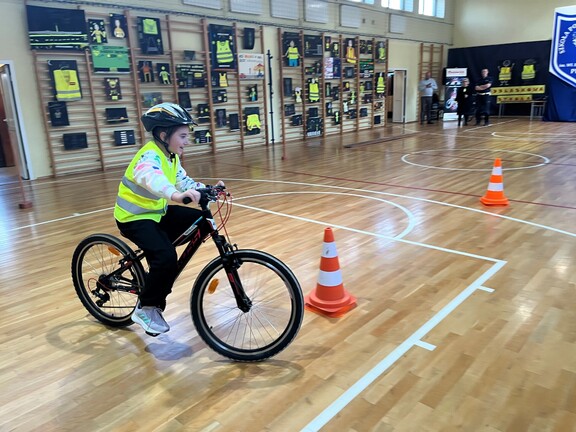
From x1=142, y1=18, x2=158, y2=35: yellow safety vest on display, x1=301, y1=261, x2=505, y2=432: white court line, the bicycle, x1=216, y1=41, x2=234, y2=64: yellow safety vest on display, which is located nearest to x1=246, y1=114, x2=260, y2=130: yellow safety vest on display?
x1=216, y1=41, x2=234, y2=64: yellow safety vest on display

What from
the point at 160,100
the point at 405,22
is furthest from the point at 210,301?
the point at 405,22

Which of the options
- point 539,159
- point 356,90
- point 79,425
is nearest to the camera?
point 79,425

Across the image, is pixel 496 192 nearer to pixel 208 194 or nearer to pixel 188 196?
pixel 208 194

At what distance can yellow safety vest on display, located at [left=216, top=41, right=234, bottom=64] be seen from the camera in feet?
34.0

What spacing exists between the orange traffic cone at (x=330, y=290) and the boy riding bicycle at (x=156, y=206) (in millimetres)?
893

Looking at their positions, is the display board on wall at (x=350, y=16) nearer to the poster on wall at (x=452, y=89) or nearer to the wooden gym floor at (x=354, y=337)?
the poster on wall at (x=452, y=89)

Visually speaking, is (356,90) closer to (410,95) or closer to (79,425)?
(410,95)

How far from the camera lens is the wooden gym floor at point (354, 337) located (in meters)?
1.97

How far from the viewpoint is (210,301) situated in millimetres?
3018

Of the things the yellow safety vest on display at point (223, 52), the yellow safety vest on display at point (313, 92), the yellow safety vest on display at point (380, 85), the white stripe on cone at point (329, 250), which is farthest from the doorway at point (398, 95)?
the white stripe on cone at point (329, 250)

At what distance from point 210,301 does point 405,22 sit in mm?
15400

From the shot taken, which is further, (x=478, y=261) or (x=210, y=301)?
(x=478, y=261)

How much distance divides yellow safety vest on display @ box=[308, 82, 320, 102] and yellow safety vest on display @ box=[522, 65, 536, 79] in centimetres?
888

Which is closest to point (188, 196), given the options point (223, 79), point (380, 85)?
point (223, 79)
